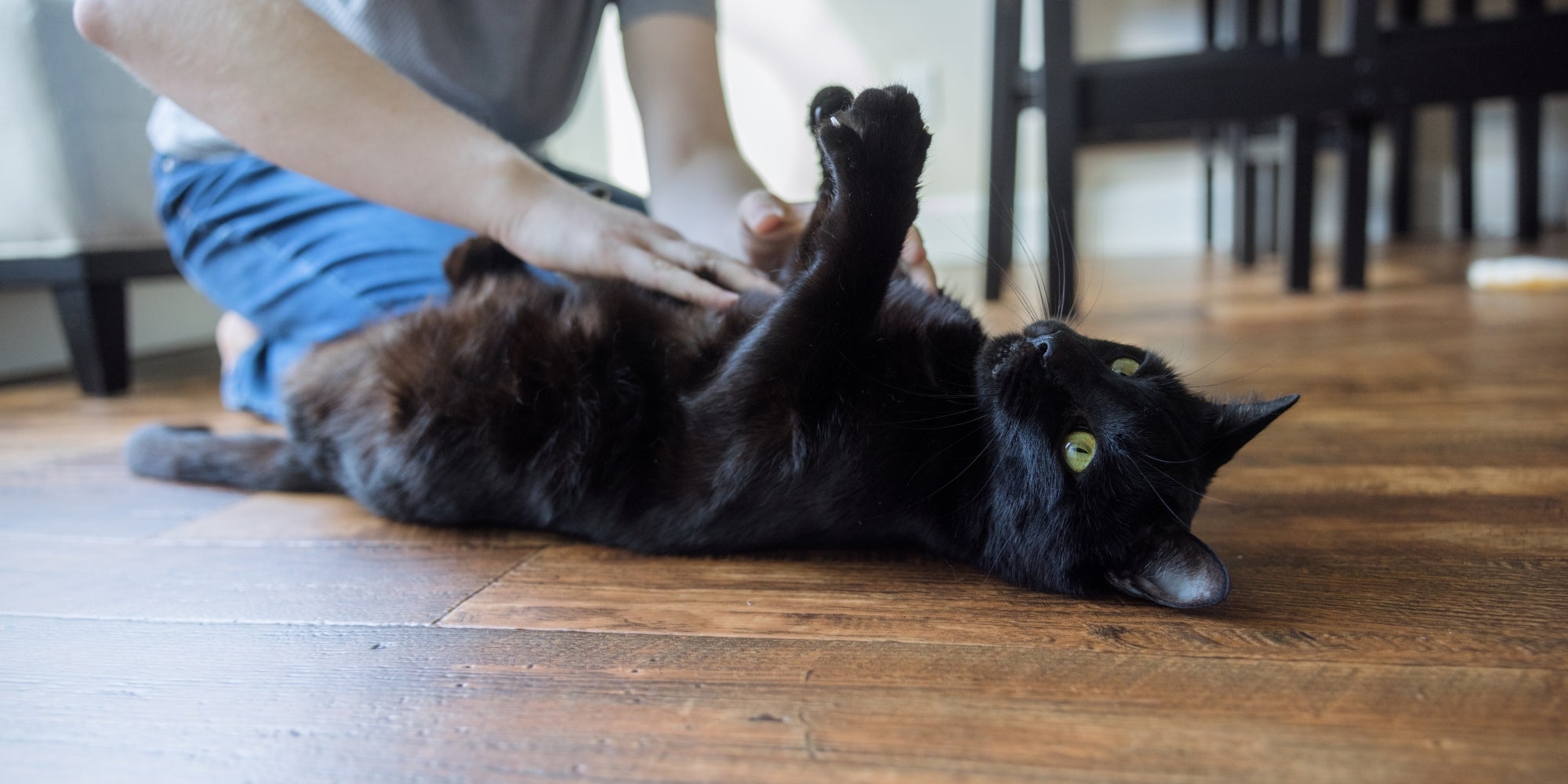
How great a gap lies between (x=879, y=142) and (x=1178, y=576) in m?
0.43

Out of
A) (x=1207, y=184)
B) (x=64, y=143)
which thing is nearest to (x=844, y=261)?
(x=64, y=143)

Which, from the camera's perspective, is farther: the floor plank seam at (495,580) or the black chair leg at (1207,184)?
the black chair leg at (1207,184)

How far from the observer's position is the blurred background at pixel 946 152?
2.42 metres

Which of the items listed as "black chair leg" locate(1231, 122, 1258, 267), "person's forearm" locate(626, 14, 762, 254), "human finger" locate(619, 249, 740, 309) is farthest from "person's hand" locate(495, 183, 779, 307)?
"black chair leg" locate(1231, 122, 1258, 267)

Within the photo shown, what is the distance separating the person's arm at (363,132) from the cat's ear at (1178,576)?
446 millimetres

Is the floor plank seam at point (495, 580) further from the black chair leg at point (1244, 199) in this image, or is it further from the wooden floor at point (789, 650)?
the black chair leg at point (1244, 199)

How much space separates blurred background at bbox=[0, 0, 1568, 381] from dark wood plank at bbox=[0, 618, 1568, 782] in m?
1.73

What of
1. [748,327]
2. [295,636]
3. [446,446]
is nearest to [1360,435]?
[748,327]

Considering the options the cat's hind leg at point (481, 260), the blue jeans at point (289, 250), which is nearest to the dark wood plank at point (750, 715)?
the cat's hind leg at point (481, 260)

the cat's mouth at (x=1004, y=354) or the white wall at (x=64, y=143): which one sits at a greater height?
the white wall at (x=64, y=143)

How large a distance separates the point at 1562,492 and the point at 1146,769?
2.49ft

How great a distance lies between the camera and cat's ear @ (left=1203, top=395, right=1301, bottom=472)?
33.6 inches

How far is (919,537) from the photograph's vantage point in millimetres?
895

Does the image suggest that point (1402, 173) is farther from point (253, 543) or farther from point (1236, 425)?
point (253, 543)
